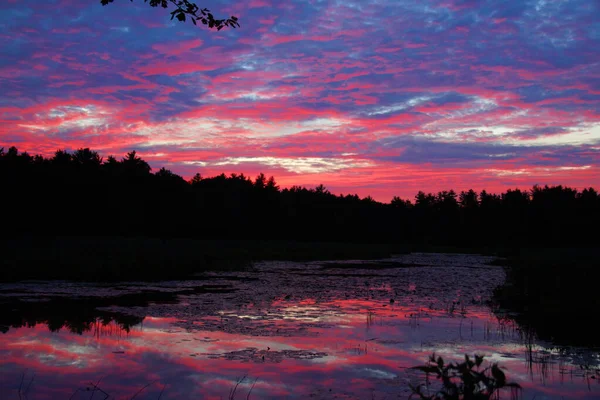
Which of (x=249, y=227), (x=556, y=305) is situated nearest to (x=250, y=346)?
(x=556, y=305)

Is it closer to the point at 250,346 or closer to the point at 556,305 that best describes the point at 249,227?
the point at 556,305

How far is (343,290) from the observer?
20.7 meters

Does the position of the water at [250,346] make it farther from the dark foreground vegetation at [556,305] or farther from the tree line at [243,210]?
the tree line at [243,210]

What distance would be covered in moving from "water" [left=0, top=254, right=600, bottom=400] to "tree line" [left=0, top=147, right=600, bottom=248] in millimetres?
40678

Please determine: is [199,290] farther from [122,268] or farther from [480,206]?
[480,206]

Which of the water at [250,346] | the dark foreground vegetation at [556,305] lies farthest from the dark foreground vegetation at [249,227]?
the water at [250,346]

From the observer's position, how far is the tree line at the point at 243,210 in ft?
184

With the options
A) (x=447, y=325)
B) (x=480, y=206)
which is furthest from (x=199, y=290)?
(x=480, y=206)

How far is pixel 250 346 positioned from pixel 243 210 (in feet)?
262

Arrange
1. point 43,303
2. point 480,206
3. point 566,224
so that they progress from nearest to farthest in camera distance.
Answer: point 43,303 < point 566,224 < point 480,206

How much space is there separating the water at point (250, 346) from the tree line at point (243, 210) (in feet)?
133

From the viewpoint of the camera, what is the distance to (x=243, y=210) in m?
89.9

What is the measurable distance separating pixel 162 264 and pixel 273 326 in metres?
16.2

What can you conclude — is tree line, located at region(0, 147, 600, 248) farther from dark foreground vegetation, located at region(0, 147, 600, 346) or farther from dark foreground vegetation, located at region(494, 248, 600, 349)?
dark foreground vegetation, located at region(494, 248, 600, 349)
